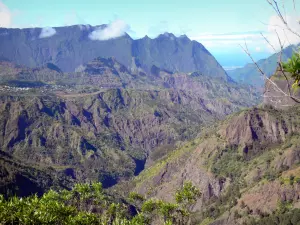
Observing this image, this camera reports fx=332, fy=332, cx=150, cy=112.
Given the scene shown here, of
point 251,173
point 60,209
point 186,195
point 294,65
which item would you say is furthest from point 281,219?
point 294,65

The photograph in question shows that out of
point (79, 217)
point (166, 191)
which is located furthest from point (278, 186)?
point (79, 217)

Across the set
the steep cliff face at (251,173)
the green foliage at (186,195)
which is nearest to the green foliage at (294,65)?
the green foliage at (186,195)

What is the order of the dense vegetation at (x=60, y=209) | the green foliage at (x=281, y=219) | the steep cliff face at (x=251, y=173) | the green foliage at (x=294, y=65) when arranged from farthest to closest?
the steep cliff face at (x=251, y=173) < the green foliage at (x=281, y=219) < the dense vegetation at (x=60, y=209) < the green foliage at (x=294, y=65)

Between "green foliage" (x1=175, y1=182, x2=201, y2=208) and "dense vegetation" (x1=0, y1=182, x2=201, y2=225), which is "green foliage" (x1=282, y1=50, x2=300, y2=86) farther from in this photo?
"green foliage" (x1=175, y1=182, x2=201, y2=208)

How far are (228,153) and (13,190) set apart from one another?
4603 inches

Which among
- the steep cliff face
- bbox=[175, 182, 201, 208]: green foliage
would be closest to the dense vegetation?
bbox=[175, 182, 201, 208]: green foliage

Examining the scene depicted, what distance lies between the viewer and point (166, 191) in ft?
648

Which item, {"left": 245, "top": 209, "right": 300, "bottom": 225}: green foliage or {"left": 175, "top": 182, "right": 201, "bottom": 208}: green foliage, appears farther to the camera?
{"left": 245, "top": 209, "right": 300, "bottom": 225}: green foliage

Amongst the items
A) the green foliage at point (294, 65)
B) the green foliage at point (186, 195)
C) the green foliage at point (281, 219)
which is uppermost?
the green foliage at point (294, 65)

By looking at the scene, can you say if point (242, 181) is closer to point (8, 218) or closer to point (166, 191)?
point (166, 191)

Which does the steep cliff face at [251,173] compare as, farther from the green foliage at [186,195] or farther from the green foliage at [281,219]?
the green foliage at [186,195]

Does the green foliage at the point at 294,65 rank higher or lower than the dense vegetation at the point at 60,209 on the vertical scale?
higher

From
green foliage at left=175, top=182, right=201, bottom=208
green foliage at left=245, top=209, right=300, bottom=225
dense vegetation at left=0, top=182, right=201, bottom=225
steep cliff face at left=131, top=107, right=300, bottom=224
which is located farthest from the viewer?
steep cliff face at left=131, top=107, right=300, bottom=224

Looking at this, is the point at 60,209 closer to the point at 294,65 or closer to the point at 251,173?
the point at 294,65
